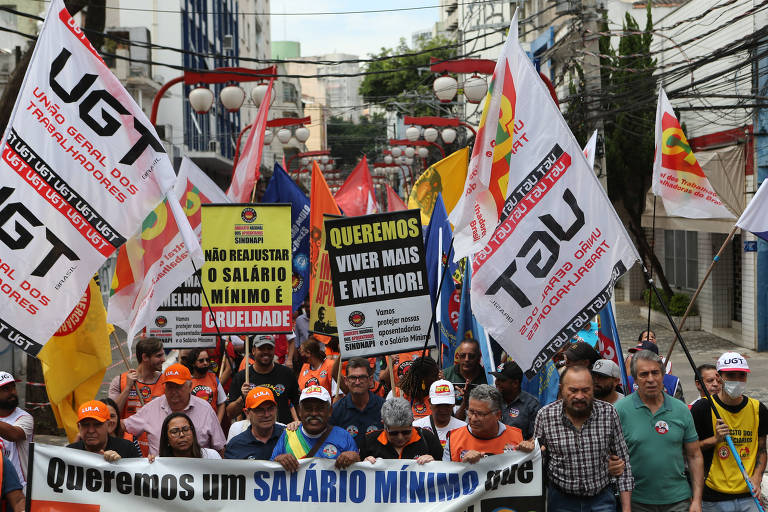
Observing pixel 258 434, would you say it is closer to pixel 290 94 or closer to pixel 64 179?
pixel 64 179

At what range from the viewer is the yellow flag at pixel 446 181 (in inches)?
578

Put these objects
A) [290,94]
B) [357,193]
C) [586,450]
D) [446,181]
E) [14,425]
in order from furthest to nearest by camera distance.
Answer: [290,94] < [357,193] < [446,181] < [14,425] < [586,450]

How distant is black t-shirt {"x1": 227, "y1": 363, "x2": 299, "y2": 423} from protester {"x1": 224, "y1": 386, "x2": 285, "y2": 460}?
1.60 m

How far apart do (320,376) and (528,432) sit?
2.58 m

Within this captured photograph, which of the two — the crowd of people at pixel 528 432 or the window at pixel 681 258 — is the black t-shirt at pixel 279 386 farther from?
the window at pixel 681 258

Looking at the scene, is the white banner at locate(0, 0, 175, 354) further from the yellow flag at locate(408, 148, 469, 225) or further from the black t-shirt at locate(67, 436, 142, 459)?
the yellow flag at locate(408, 148, 469, 225)

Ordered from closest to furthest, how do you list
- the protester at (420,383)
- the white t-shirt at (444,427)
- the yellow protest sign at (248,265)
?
the white t-shirt at (444,427) < the protester at (420,383) < the yellow protest sign at (248,265)

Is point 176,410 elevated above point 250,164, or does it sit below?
below

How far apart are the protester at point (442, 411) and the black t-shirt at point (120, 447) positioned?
1.91 m

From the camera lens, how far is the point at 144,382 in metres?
7.87

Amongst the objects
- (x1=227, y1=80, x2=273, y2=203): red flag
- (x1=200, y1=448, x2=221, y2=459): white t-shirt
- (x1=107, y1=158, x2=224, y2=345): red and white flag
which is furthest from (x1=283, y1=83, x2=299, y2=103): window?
(x1=200, y1=448, x2=221, y2=459): white t-shirt

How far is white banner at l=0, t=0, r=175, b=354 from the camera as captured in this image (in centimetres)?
617

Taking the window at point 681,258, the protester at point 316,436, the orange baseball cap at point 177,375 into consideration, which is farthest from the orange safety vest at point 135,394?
the window at point 681,258

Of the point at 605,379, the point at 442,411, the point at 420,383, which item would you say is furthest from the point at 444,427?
the point at 605,379
